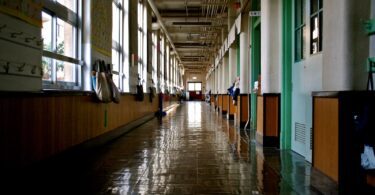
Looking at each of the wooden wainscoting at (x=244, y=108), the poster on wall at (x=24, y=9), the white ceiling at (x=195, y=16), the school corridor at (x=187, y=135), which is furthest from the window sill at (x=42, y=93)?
the white ceiling at (x=195, y=16)

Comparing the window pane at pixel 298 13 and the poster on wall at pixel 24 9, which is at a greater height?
the window pane at pixel 298 13

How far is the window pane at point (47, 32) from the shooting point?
406 centimetres

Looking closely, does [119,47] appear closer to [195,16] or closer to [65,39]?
[65,39]

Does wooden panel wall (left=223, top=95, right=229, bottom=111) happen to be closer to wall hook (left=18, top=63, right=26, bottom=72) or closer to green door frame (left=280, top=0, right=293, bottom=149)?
green door frame (left=280, top=0, right=293, bottom=149)

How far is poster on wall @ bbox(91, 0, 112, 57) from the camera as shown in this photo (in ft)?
18.2

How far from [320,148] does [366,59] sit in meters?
0.97

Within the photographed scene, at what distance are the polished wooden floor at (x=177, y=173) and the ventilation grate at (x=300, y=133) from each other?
246mm

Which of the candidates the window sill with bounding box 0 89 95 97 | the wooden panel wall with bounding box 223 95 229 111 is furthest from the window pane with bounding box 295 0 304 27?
the wooden panel wall with bounding box 223 95 229 111

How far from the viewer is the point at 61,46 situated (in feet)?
15.3

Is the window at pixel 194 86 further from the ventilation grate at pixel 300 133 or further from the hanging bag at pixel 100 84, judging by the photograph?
the ventilation grate at pixel 300 133

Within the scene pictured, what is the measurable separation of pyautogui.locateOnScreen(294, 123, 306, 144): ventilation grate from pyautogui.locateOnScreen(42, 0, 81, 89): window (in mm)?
3319

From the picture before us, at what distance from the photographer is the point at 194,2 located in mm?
14523

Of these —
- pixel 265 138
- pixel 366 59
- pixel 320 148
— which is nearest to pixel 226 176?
pixel 320 148

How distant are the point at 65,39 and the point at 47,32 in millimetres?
645
